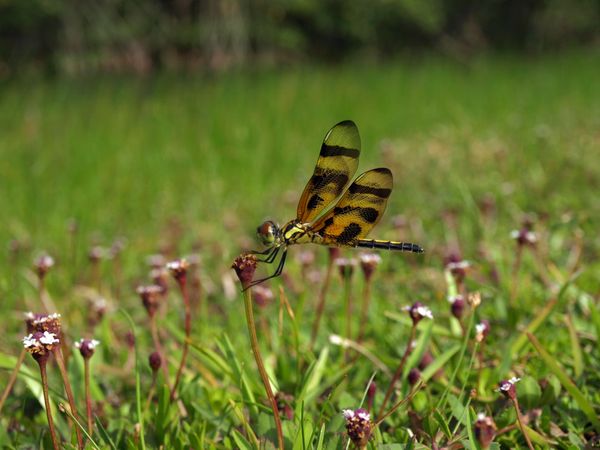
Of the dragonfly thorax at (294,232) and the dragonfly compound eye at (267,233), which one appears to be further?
the dragonfly thorax at (294,232)

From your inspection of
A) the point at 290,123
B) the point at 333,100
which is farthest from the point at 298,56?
the point at 290,123

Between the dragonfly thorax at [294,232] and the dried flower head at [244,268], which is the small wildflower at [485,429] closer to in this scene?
the dried flower head at [244,268]

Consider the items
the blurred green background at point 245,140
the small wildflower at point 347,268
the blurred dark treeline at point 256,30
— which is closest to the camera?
the small wildflower at point 347,268

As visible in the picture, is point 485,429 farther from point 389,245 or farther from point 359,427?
point 389,245

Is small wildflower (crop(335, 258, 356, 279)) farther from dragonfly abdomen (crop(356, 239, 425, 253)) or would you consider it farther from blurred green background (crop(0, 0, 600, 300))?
blurred green background (crop(0, 0, 600, 300))

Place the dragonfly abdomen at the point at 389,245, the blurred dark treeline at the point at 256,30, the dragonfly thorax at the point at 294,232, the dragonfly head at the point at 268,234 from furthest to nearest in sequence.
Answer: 1. the blurred dark treeline at the point at 256,30
2. the dragonfly abdomen at the point at 389,245
3. the dragonfly thorax at the point at 294,232
4. the dragonfly head at the point at 268,234

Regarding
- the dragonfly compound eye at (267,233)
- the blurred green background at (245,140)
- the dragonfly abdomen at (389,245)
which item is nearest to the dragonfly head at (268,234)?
the dragonfly compound eye at (267,233)

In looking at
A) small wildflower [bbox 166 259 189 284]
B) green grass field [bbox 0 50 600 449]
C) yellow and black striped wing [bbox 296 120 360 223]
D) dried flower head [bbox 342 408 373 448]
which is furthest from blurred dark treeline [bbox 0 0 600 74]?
dried flower head [bbox 342 408 373 448]

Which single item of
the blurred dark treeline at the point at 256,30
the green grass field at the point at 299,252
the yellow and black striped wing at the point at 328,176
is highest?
the blurred dark treeline at the point at 256,30

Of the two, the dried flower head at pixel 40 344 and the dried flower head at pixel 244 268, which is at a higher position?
the dried flower head at pixel 244 268

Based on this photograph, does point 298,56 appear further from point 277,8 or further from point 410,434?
point 410,434
